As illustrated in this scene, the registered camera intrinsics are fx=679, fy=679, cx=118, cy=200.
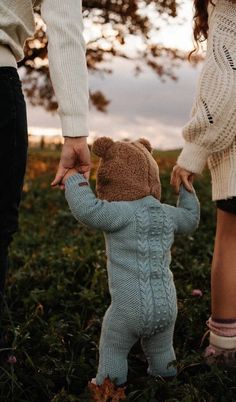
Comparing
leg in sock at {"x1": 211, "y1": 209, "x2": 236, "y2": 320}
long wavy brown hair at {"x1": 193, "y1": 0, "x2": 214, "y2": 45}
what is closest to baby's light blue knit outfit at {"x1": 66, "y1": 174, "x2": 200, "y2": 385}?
leg in sock at {"x1": 211, "y1": 209, "x2": 236, "y2": 320}

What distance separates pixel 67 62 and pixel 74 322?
1.72 metres

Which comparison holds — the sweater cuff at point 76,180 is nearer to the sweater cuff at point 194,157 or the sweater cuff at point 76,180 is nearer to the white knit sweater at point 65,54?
the white knit sweater at point 65,54

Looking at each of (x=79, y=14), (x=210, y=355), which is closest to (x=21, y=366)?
(x=210, y=355)

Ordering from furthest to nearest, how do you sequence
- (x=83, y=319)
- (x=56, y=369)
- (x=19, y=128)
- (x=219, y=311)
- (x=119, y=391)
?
(x=83, y=319) < (x=219, y=311) < (x=56, y=369) < (x=119, y=391) < (x=19, y=128)

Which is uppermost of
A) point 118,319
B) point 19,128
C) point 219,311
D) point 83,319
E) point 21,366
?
point 19,128

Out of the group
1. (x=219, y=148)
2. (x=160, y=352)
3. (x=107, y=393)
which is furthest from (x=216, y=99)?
(x=107, y=393)

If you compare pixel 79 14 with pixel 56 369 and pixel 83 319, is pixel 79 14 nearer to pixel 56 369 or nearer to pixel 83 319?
pixel 56 369

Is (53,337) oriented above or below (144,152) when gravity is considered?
below

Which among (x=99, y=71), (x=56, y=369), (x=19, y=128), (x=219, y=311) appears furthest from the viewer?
(x=99, y=71)

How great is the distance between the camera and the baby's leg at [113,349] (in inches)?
110

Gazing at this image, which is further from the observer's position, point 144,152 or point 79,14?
point 144,152

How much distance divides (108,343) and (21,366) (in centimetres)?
63

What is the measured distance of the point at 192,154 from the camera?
122 inches

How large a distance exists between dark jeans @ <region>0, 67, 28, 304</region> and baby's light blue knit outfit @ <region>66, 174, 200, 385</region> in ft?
0.76
